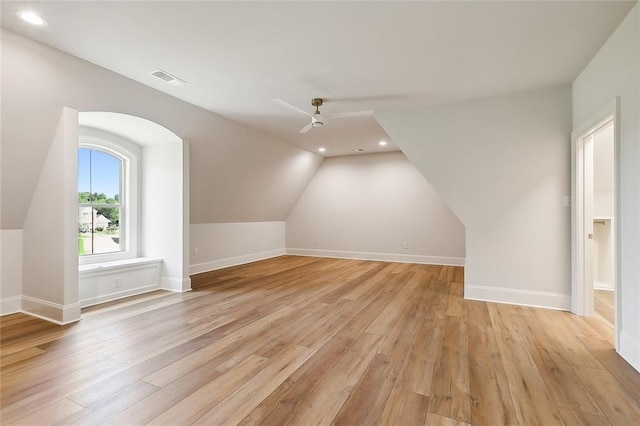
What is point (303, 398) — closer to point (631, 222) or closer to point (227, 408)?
point (227, 408)

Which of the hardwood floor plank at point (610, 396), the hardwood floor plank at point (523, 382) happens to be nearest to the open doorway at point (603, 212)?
the hardwood floor plank at point (523, 382)

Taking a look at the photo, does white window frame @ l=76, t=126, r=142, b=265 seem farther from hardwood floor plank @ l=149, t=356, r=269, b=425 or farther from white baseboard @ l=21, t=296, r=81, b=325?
hardwood floor plank @ l=149, t=356, r=269, b=425

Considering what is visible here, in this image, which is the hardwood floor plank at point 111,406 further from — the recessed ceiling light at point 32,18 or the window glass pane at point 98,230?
the window glass pane at point 98,230

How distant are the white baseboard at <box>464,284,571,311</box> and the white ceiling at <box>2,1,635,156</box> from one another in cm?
247

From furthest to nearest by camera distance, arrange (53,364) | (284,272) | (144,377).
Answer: (284,272) → (53,364) → (144,377)

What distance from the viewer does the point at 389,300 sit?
12.9 ft

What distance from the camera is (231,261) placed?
6402 mm

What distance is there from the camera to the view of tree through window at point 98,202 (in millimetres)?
4117

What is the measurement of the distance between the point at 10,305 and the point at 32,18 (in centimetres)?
304

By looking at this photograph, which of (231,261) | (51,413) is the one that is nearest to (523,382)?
(51,413)

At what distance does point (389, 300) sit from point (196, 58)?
11.6ft

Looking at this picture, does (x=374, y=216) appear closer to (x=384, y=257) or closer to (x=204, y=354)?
(x=384, y=257)

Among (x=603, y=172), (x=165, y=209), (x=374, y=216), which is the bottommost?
(x=374, y=216)

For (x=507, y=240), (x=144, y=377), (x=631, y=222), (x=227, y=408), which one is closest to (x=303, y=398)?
(x=227, y=408)
